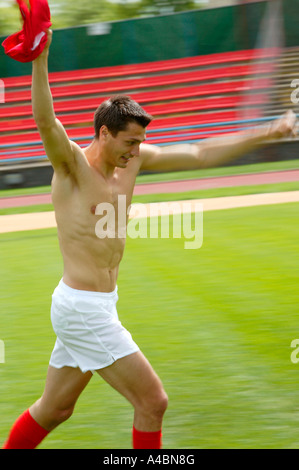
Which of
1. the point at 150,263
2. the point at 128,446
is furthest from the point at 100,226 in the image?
the point at 150,263

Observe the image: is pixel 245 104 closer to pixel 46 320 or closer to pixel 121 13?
pixel 46 320

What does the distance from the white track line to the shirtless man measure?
911 centimetres

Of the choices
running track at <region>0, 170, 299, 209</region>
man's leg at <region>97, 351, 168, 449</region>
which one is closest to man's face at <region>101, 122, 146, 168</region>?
man's leg at <region>97, 351, 168, 449</region>

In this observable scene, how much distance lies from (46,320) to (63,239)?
3.58 metres

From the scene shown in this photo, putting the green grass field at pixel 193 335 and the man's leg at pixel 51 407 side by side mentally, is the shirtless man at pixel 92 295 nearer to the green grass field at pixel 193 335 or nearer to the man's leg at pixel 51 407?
the man's leg at pixel 51 407

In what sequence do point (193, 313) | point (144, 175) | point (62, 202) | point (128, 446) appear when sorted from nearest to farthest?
1. point (62, 202)
2. point (128, 446)
3. point (193, 313)
4. point (144, 175)

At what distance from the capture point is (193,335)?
6418 millimetres

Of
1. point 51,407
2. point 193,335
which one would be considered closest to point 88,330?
point 51,407

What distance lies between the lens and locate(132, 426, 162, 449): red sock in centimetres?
370

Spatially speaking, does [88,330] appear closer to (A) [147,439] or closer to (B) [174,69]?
(A) [147,439]

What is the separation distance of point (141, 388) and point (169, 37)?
24.7m

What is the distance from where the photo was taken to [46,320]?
7.25 m

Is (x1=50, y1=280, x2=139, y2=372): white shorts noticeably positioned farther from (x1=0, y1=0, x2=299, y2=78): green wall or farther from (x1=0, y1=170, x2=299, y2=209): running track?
(x1=0, y1=0, x2=299, y2=78): green wall

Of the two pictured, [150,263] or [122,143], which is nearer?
[122,143]
